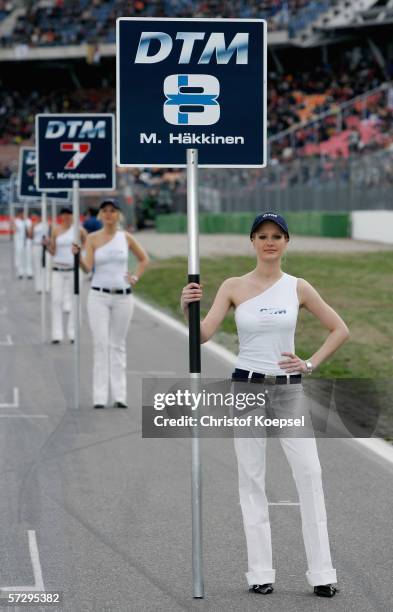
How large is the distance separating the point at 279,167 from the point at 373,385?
38909 millimetres

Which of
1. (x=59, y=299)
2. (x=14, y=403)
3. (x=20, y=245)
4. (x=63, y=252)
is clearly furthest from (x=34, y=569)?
(x=20, y=245)

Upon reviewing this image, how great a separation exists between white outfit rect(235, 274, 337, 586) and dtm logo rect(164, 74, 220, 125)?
0.99m

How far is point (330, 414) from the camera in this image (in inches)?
514

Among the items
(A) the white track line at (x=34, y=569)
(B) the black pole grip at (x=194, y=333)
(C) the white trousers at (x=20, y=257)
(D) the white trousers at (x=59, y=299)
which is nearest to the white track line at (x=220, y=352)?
(D) the white trousers at (x=59, y=299)

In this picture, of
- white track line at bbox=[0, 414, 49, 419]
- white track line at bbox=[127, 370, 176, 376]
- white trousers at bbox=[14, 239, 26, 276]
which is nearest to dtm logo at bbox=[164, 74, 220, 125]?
white track line at bbox=[0, 414, 49, 419]

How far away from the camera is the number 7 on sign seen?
45.3 ft

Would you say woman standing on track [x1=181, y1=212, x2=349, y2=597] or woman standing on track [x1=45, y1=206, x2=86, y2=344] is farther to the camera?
woman standing on track [x1=45, y1=206, x2=86, y2=344]

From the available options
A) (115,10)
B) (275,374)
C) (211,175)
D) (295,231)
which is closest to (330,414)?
(275,374)

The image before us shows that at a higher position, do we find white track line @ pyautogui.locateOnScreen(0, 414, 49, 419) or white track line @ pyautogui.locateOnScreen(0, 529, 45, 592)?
white track line @ pyautogui.locateOnScreen(0, 414, 49, 419)

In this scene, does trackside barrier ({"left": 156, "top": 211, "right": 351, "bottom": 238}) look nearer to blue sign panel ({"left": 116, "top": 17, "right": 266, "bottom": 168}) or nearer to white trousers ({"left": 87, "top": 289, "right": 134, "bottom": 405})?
white trousers ({"left": 87, "top": 289, "right": 134, "bottom": 405})

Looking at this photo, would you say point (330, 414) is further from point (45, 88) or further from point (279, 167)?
point (45, 88)

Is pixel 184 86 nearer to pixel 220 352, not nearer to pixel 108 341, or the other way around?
pixel 108 341

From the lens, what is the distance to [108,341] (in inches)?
512

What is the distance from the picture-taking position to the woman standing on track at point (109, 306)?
12930 millimetres
